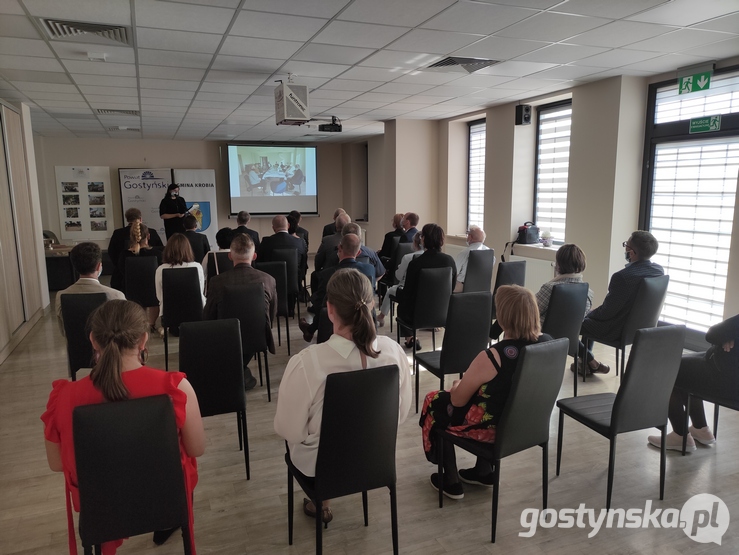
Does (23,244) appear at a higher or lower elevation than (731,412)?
higher

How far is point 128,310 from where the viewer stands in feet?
5.90

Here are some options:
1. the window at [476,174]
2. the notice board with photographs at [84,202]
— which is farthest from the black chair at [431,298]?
the notice board with photographs at [84,202]

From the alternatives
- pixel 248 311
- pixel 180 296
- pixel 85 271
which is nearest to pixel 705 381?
pixel 248 311

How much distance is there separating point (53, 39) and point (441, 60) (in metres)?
3.19

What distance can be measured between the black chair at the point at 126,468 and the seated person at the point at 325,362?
0.43 metres

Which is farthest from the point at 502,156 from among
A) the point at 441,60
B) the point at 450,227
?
the point at 441,60

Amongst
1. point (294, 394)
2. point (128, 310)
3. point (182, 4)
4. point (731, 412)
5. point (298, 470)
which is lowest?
point (731, 412)

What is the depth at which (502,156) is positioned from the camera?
7695 millimetres

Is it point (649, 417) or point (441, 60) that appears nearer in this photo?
point (649, 417)

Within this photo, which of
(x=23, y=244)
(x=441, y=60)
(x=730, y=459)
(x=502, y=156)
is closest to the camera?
(x=730, y=459)

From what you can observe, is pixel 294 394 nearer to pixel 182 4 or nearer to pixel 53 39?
pixel 182 4

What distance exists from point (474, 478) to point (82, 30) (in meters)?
4.02

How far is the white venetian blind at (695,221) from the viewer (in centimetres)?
503

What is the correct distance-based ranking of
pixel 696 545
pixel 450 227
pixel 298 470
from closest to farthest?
pixel 298 470
pixel 696 545
pixel 450 227
